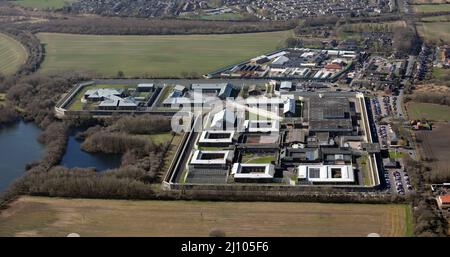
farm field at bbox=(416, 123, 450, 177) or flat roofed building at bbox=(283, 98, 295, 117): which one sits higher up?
flat roofed building at bbox=(283, 98, 295, 117)

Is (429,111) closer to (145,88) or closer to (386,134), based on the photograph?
(386,134)

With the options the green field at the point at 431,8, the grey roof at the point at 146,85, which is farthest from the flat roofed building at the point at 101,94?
the green field at the point at 431,8

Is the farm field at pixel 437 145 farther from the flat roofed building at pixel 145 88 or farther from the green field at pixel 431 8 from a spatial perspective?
the green field at pixel 431 8

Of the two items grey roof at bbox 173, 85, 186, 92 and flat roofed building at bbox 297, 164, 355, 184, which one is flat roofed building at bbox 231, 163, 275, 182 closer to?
flat roofed building at bbox 297, 164, 355, 184

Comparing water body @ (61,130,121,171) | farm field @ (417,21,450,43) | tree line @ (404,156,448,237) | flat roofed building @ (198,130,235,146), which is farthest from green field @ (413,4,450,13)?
water body @ (61,130,121,171)

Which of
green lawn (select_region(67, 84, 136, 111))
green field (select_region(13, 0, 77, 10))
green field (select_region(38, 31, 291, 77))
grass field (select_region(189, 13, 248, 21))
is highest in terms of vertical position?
green field (select_region(13, 0, 77, 10))

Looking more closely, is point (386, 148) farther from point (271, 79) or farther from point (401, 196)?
point (271, 79)

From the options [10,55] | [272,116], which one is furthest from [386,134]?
[10,55]
